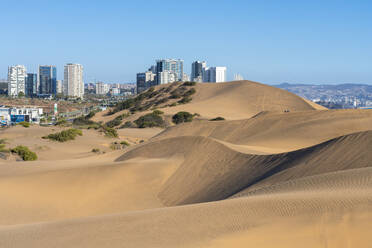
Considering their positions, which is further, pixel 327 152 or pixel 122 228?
pixel 327 152

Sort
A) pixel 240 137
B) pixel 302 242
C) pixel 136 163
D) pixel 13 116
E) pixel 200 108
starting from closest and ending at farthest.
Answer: pixel 302 242, pixel 136 163, pixel 240 137, pixel 200 108, pixel 13 116

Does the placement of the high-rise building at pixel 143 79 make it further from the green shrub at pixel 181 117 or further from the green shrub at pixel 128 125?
the green shrub at pixel 181 117

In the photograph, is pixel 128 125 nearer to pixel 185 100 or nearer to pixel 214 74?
pixel 185 100

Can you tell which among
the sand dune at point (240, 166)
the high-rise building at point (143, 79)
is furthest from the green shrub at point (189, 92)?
the high-rise building at point (143, 79)

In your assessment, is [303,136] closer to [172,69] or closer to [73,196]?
[73,196]

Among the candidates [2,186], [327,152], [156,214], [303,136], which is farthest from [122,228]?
[303,136]

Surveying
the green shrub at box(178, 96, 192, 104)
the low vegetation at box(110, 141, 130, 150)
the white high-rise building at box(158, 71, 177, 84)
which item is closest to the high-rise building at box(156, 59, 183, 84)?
the white high-rise building at box(158, 71, 177, 84)

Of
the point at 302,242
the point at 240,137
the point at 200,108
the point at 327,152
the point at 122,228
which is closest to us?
the point at 302,242

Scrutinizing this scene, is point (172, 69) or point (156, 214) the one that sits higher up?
point (172, 69)
